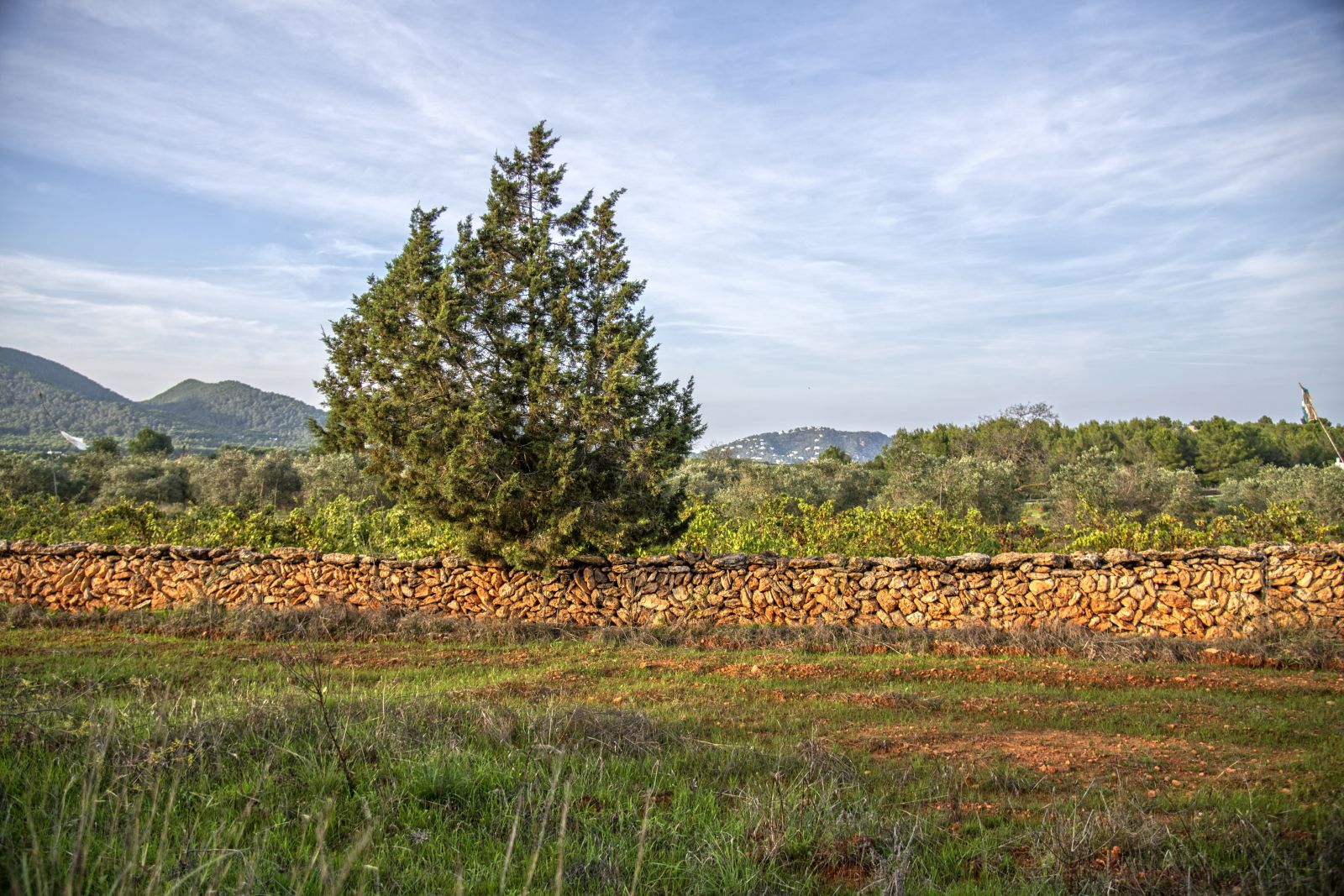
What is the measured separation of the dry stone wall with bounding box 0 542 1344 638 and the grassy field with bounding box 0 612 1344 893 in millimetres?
3063

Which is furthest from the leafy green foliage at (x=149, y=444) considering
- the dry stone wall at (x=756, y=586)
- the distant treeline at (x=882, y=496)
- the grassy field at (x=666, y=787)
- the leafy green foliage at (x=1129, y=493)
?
the leafy green foliage at (x=1129, y=493)

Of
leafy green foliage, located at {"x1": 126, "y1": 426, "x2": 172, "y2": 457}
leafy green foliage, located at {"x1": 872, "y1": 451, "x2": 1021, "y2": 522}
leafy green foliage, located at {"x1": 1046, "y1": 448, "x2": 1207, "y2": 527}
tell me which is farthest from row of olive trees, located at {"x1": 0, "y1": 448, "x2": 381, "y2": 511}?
leafy green foliage, located at {"x1": 1046, "y1": 448, "x2": 1207, "y2": 527}

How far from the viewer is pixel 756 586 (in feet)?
41.3

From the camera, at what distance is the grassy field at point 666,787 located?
3.19 metres

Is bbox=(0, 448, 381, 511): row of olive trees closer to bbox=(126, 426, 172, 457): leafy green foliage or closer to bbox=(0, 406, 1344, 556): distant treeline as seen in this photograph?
bbox=(0, 406, 1344, 556): distant treeline

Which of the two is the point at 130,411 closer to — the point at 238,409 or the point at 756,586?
the point at 238,409

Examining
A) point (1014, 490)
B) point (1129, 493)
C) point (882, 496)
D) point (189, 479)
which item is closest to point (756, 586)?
point (882, 496)

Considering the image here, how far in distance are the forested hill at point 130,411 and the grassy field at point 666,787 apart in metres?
59.5

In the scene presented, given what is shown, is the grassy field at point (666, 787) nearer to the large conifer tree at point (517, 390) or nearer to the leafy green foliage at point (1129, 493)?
the large conifer tree at point (517, 390)

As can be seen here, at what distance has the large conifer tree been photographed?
11.4m

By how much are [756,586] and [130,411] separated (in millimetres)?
94484

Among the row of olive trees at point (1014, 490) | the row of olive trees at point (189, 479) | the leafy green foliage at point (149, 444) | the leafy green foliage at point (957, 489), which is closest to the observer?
the row of olive trees at point (1014, 490)

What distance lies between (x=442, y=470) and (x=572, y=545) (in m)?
2.37

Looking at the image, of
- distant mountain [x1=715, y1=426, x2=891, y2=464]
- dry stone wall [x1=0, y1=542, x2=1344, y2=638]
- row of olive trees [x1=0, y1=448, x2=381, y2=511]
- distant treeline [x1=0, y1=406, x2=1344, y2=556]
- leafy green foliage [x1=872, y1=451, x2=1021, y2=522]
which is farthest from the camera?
distant mountain [x1=715, y1=426, x2=891, y2=464]
